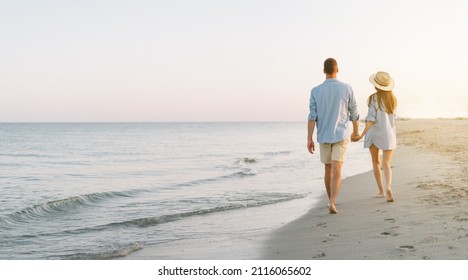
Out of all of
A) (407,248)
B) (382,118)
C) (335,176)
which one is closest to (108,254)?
(335,176)

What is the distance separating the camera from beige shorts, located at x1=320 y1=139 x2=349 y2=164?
20.4ft

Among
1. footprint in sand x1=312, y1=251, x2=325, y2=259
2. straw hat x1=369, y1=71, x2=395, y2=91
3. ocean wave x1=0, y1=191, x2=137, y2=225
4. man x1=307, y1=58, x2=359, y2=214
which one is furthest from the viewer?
ocean wave x1=0, y1=191, x2=137, y2=225

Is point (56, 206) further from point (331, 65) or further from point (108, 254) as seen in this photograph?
point (331, 65)

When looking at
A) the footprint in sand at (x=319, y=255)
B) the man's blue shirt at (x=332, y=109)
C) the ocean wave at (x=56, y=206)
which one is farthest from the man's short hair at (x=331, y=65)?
the ocean wave at (x=56, y=206)

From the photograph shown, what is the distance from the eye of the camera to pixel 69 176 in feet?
56.2

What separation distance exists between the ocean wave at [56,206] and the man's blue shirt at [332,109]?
6291 mm

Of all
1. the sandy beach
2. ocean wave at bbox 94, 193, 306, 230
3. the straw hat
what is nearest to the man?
the straw hat

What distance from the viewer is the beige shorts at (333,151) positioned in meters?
6.22

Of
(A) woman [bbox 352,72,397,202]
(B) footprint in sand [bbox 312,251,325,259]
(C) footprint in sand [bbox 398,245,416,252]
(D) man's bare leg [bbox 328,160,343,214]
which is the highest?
(A) woman [bbox 352,72,397,202]

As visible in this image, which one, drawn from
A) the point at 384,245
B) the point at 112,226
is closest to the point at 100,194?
the point at 112,226

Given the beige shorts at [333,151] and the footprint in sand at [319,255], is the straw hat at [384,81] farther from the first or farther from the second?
the footprint in sand at [319,255]

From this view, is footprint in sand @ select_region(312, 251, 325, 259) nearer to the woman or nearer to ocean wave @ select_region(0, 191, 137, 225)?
the woman
